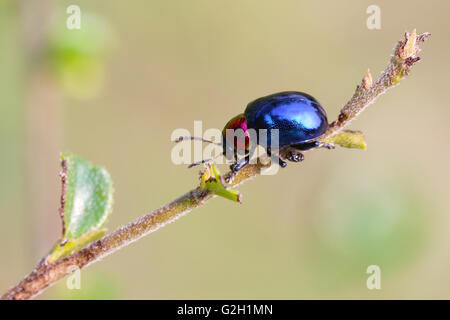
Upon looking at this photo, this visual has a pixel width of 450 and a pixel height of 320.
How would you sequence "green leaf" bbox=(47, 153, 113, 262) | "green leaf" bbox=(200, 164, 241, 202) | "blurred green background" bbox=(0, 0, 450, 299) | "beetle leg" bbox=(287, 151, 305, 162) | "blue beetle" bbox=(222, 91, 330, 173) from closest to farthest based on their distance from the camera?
"green leaf" bbox=(200, 164, 241, 202) → "green leaf" bbox=(47, 153, 113, 262) → "beetle leg" bbox=(287, 151, 305, 162) → "blue beetle" bbox=(222, 91, 330, 173) → "blurred green background" bbox=(0, 0, 450, 299)

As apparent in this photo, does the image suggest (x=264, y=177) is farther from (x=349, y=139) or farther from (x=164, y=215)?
(x=164, y=215)

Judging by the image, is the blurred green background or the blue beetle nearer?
the blue beetle

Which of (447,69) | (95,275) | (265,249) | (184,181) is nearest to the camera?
(95,275)

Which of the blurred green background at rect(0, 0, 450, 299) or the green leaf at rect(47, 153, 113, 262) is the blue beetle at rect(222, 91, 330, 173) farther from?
the blurred green background at rect(0, 0, 450, 299)

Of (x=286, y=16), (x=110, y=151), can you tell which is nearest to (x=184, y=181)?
(x=110, y=151)

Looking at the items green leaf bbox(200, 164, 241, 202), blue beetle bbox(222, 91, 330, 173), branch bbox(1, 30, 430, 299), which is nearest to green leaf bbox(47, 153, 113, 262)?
branch bbox(1, 30, 430, 299)

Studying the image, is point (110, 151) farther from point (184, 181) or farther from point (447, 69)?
point (447, 69)
